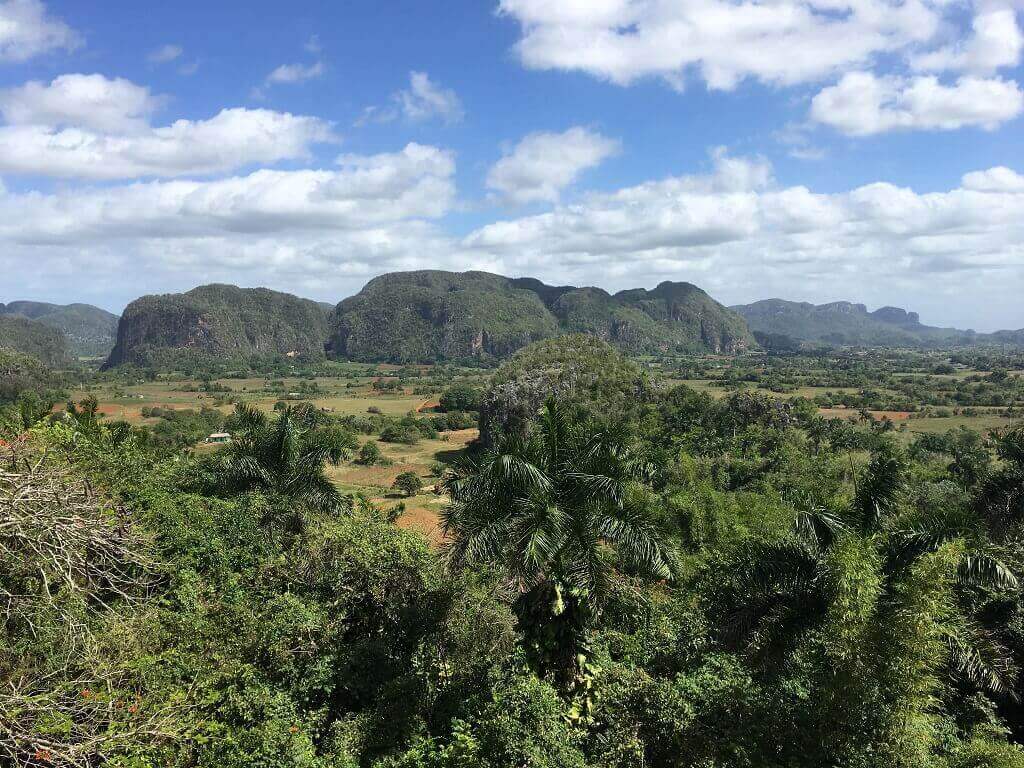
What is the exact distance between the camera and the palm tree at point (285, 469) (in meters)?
15.8

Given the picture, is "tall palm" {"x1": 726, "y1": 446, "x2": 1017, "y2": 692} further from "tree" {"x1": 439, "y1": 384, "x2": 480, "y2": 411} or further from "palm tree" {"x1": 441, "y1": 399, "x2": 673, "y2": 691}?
"tree" {"x1": 439, "y1": 384, "x2": 480, "y2": 411}

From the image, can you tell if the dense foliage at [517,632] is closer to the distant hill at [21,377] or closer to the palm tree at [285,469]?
the palm tree at [285,469]

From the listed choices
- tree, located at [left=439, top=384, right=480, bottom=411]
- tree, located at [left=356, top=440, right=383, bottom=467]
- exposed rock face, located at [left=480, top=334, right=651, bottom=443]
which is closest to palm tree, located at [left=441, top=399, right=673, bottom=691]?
exposed rock face, located at [left=480, top=334, right=651, bottom=443]

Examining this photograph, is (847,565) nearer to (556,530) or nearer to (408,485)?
(556,530)

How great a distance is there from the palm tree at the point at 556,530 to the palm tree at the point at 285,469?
812cm

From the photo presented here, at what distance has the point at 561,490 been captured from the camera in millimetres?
8766

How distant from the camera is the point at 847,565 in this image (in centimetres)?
778

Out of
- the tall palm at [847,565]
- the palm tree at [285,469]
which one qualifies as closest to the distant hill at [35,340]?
the palm tree at [285,469]

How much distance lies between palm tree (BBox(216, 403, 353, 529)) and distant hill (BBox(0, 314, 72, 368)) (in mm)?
192252

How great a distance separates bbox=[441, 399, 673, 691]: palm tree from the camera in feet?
26.9

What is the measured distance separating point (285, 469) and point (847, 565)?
533 inches

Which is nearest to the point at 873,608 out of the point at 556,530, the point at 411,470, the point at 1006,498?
the point at 556,530

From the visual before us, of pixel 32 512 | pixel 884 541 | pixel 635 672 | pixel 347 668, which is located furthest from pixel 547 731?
pixel 884 541

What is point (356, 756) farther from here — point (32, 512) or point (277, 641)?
point (32, 512)
